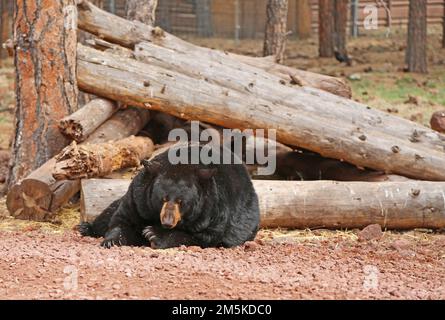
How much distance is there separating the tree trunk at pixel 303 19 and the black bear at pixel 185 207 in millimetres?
19289

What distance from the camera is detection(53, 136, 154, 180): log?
25.9ft

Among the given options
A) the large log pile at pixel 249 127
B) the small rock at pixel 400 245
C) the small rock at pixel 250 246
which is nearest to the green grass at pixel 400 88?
the large log pile at pixel 249 127

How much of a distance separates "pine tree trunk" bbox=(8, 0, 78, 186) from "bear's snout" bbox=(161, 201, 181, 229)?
288cm

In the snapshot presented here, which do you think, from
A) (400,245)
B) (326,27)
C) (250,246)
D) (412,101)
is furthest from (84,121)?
(326,27)

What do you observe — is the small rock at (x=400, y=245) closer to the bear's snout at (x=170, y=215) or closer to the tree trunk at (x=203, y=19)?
the bear's snout at (x=170, y=215)

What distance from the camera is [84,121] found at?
28.7ft

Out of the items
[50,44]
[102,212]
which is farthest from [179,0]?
[102,212]

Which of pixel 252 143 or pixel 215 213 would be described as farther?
pixel 252 143

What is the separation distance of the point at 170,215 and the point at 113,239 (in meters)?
0.71

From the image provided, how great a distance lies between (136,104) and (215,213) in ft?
9.05

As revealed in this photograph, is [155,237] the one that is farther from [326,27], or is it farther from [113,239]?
[326,27]

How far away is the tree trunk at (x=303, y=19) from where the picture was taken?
25953 millimetres

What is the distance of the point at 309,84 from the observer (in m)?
10.8
